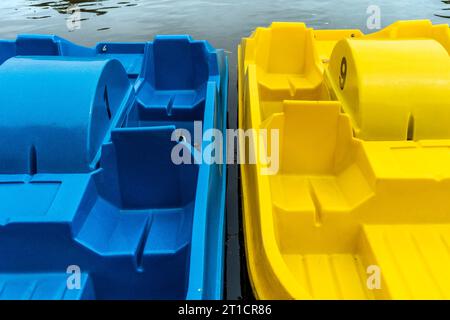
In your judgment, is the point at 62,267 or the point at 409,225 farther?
the point at 409,225

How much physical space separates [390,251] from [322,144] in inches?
33.8

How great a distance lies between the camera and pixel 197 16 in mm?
8914

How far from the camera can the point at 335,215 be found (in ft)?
7.82

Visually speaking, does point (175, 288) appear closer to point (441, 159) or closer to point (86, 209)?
point (86, 209)

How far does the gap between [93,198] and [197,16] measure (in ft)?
24.2

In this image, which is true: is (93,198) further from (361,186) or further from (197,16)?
(197,16)

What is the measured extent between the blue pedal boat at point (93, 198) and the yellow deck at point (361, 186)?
0.38 m

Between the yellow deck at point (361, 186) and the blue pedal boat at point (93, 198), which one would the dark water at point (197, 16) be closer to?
the yellow deck at point (361, 186)

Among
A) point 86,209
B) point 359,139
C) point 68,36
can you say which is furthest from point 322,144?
point 68,36

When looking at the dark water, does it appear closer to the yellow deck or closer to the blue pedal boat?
the yellow deck

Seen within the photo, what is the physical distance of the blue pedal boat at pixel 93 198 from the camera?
2.14 metres

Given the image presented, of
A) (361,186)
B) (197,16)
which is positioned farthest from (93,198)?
(197,16)

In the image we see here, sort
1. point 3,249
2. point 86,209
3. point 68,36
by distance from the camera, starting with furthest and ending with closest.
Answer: point 68,36, point 86,209, point 3,249

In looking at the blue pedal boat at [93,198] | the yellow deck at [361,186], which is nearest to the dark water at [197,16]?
the yellow deck at [361,186]
